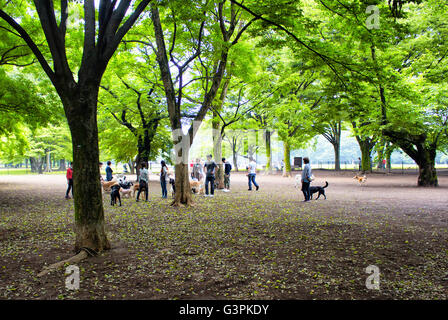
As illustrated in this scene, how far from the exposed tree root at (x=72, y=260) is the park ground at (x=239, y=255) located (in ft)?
0.43

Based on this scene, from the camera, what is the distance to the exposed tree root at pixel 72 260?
4699 mm

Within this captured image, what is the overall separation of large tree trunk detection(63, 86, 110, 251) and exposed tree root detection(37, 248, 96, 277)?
0.10 m

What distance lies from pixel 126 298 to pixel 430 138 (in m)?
19.7

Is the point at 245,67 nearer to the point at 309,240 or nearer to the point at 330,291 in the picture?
the point at 309,240

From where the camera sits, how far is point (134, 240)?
6.53m

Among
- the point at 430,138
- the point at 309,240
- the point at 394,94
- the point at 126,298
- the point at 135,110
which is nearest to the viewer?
the point at 126,298

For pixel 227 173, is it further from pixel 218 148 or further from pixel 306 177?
pixel 306 177

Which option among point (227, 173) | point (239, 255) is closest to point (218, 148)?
point (227, 173)

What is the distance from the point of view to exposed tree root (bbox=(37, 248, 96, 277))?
470 cm

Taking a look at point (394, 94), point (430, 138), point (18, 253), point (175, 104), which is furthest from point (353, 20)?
point (430, 138)

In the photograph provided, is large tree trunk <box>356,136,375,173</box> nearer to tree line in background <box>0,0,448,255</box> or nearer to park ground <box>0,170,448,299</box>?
tree line in background <box>0,0,448,255</box>

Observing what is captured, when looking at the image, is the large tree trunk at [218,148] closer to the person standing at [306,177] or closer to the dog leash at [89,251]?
the person standing at [306,177]

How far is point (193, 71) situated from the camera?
1766cm

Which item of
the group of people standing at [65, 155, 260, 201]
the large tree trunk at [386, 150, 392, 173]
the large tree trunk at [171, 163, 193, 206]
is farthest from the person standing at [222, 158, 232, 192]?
the large tree trunk at [386, 150, 392, 173]
